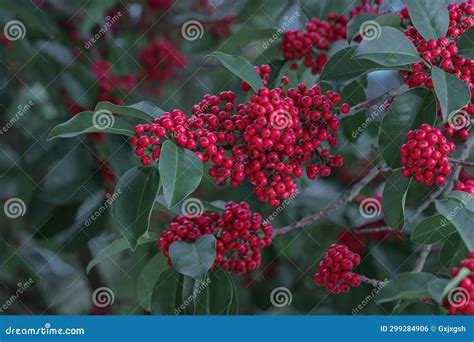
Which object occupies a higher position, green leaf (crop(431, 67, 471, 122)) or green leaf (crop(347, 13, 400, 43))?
green leaf (crop(347, 13, 400, 43))

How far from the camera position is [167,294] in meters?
1.38

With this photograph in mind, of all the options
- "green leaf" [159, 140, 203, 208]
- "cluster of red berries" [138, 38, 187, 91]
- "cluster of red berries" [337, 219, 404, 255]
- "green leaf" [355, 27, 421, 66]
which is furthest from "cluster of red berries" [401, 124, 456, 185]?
"cluster of red berries" [138, 38, 187, 91]

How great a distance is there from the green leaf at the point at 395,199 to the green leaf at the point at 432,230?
0.05 m

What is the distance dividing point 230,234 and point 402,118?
0.40 m

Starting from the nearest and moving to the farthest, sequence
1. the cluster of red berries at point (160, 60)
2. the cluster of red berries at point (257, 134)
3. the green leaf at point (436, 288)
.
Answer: the green leaf at point (436, 288)
the cluster of red berries at point (257, 134)
the cluster of red berries at point (160, 60)

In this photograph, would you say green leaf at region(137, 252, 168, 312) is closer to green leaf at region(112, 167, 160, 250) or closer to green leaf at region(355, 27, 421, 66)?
green leaf at region(112, 167, 160, 250)

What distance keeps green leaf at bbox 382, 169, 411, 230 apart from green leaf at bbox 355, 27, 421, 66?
0.24 metres

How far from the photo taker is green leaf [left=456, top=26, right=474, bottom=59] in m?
1.18

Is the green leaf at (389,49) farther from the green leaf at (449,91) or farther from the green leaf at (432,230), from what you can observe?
the green leaf at (432,230)

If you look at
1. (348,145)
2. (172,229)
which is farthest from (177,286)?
(348,145)

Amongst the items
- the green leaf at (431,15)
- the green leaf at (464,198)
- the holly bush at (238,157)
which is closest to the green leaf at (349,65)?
the holly bush at (238,157)

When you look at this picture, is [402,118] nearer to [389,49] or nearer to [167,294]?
[389,49]

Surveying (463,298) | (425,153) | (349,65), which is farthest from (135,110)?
(463,298)

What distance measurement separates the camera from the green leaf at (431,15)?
47.1 inches
